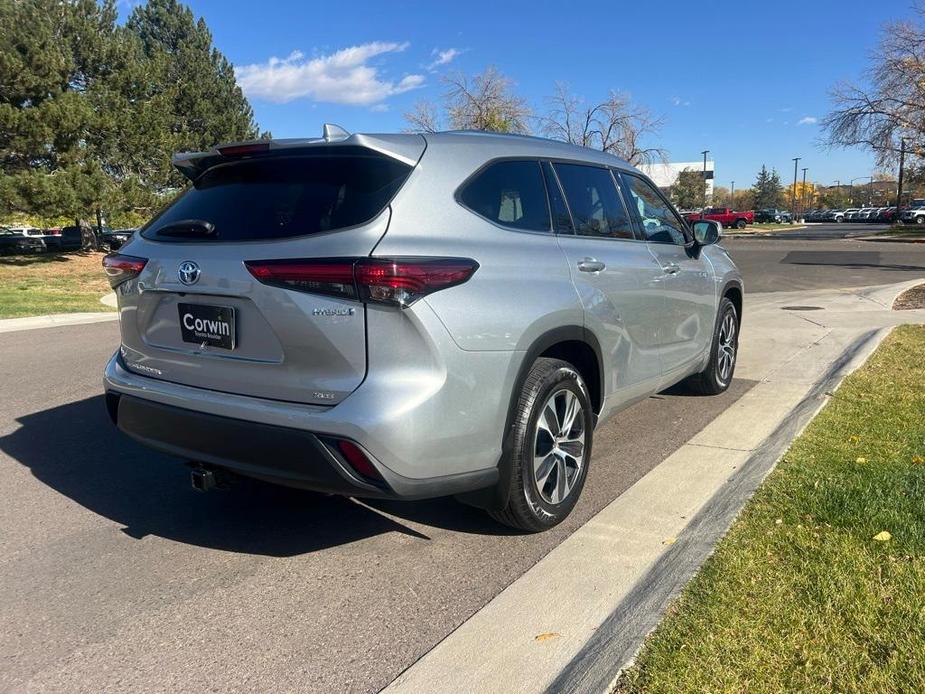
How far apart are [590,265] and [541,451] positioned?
40.3 inches

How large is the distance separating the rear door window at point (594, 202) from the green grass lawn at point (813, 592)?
1.68 m

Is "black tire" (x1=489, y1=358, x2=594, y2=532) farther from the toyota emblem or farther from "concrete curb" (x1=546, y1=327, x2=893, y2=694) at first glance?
the toyota emblem

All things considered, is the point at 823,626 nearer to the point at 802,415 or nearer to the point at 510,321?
the point at 510,321

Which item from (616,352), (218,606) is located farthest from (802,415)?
(218,606)

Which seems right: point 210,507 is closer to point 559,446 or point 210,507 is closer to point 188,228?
point 188,228

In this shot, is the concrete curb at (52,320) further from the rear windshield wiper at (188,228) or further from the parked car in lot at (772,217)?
the parked car in lot at (772,217)

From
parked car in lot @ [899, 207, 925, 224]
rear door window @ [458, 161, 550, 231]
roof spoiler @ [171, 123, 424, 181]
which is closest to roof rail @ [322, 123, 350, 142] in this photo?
roof spoiler @ [171, 123, 424, 181]

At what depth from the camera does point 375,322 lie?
106 inches

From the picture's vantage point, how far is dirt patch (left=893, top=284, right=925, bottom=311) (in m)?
11.4

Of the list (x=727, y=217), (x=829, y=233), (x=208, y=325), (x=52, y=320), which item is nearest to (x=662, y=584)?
(x=208, y=325)

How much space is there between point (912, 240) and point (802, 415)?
37.2 metres

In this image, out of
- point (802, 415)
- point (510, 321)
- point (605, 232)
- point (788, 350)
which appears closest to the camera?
point (510, 321)

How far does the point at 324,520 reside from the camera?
378 cm

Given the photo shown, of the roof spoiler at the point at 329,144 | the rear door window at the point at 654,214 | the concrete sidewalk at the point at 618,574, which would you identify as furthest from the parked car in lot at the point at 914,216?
the roof spoiler at the point at 329,144
